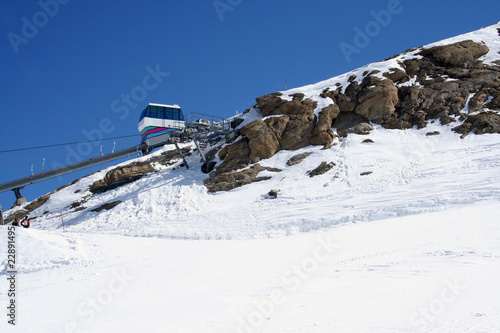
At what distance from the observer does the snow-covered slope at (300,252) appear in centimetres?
569

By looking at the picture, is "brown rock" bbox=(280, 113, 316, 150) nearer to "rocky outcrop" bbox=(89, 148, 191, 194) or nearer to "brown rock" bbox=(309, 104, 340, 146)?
"brown rock" bbox=(309, 104, 340, 146)

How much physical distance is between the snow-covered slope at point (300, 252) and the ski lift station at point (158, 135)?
6.85 metres

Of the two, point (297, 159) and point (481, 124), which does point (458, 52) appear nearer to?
point (481, 124)

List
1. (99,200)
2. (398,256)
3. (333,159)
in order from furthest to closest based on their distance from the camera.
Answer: (99,200) < (333,159) < (398,256)

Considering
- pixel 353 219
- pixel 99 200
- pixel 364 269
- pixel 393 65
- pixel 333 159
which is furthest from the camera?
pixel 393 65

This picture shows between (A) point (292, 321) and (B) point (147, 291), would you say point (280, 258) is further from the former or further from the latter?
(A) point (292, 321)

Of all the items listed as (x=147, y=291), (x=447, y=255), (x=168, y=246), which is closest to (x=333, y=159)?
(x=168, y=246)

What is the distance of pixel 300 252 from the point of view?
10805 mm

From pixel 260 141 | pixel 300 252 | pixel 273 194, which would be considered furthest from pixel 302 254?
pixel 260 141

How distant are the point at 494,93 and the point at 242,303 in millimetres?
27731

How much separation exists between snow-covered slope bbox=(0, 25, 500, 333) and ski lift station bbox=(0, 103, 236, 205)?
6.85 metres

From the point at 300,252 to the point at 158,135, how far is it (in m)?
35.7

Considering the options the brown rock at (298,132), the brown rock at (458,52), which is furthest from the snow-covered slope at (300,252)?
the brown rock at (458,52)

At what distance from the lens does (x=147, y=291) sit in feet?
26.8
